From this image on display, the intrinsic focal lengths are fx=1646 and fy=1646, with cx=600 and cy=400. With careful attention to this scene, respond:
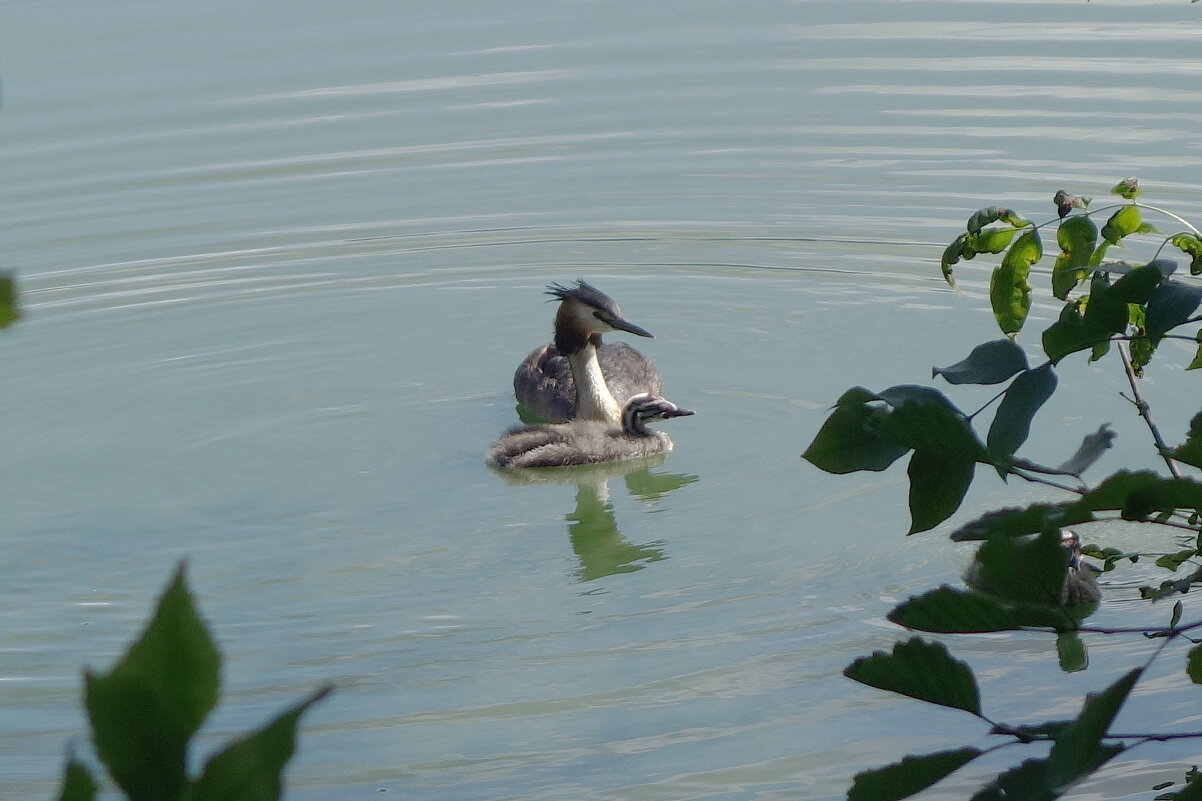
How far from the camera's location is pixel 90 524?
21.3 feet

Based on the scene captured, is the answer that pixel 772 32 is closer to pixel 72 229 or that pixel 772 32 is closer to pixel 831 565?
pixel 72 229

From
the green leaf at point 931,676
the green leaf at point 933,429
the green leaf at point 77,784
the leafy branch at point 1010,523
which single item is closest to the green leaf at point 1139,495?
the leafy branch at point 1010,523

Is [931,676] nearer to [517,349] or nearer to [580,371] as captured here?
[580,371]

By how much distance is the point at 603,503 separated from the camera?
6.82 metres

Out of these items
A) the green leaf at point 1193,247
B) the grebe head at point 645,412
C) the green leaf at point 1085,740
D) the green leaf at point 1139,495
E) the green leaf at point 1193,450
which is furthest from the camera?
the grebe head at point 645,412

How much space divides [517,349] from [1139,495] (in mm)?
7175

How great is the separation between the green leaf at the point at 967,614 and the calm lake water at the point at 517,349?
1.32 m

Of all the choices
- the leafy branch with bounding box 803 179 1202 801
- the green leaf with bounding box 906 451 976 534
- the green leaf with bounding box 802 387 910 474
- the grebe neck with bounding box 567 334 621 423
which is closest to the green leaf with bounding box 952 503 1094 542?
the leafy branch with bounding box 803 179 1202 801

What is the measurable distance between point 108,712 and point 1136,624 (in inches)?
183

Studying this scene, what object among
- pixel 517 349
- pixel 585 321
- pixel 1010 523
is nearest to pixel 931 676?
pixel 1010 523

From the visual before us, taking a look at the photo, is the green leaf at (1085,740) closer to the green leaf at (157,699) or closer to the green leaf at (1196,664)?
the green leaf at (1196,664)

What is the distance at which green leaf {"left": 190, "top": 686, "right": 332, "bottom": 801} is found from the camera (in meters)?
0.61

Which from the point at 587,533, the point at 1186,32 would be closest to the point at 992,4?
the point at 1186,32

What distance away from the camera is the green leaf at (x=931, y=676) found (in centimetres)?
126
